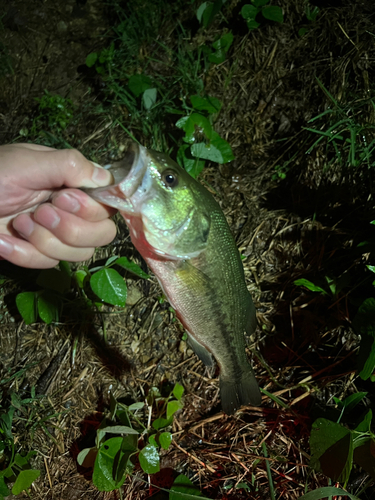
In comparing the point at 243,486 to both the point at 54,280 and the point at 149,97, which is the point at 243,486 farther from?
the point at 149,97

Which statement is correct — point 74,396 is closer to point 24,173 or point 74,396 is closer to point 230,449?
point 230,449

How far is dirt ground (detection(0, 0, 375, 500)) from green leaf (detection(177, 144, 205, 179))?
0.30m

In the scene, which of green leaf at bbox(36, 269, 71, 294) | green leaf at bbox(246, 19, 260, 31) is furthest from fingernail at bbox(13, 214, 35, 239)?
green leaf at bbox(246, 19, 260, 31)

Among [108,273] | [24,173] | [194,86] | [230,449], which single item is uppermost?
[24,173]

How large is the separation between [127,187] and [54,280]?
61.0 inches

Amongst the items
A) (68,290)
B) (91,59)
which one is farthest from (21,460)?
(91,59)

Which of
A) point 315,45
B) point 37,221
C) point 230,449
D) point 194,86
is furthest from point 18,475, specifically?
point 315,45

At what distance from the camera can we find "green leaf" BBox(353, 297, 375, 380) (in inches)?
69.3

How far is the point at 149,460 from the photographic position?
90.3 inches

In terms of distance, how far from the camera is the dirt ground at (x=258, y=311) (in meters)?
2.49

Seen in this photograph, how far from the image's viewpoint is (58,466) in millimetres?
2660

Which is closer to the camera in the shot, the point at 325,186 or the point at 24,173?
the point at 24,173

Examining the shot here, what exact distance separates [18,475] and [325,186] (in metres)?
3.35

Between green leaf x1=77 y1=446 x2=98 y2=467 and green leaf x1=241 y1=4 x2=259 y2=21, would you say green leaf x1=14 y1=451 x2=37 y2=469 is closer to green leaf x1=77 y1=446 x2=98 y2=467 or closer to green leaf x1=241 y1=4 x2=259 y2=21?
green leaf x1=77 y1=446 x2=98 y2=467
